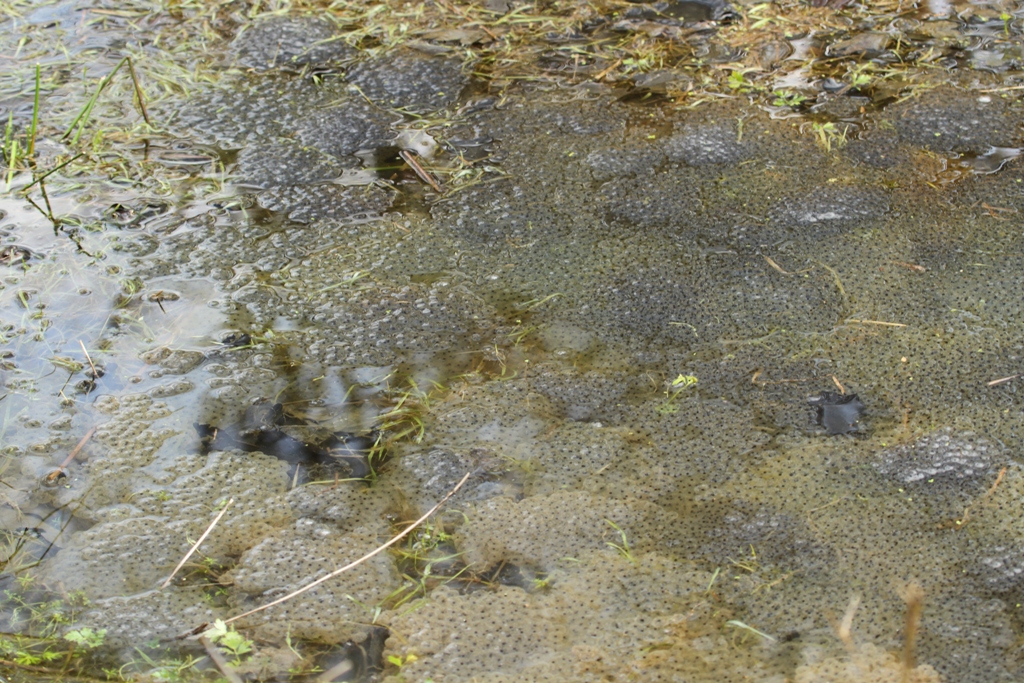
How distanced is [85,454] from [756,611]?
1380 mm

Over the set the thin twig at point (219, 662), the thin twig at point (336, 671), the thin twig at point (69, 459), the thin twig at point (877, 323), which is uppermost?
the thin twig at point (877, 323)

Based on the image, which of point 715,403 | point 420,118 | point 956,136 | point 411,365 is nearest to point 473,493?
point 411,365

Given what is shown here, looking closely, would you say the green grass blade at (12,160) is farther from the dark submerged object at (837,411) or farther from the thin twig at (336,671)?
the dark submerged object at (837,411)

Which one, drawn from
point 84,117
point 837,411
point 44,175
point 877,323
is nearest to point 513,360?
point 837,411

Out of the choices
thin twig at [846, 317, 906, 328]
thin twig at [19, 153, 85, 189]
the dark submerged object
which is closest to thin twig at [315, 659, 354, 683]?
the dark submerged object

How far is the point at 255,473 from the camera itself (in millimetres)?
1895

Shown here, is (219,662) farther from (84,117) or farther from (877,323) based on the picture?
(84,117)

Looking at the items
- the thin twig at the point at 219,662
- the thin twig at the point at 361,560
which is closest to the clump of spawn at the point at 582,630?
the thin twig at the point at 361,560

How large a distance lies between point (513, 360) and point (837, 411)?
0.72 m

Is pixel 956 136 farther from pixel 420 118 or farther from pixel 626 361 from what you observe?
pixel 420 118

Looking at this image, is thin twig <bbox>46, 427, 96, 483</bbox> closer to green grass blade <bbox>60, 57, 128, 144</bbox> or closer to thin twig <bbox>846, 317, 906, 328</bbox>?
green grass blade <bbox>60, 57, 128, 144</bbox>

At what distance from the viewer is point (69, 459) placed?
1.90 m

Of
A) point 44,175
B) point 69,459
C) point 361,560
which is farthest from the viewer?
point 44,175

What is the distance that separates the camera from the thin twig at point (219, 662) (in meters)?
1.55
